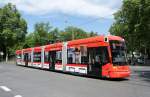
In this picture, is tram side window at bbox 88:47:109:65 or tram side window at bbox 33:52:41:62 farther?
tram side window at bbox 33:52:41:62

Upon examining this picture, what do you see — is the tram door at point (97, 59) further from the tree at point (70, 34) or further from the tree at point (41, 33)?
the tree at point (70, 34)

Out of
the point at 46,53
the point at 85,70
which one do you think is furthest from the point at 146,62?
the point at 85,70

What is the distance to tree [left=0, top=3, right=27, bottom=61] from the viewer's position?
10400 cm

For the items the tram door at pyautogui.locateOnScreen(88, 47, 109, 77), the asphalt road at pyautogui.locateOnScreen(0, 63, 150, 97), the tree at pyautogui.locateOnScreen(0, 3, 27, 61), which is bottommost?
the asphalt road at pyautogui.locateOnScreen(0, 63, 150, 97)

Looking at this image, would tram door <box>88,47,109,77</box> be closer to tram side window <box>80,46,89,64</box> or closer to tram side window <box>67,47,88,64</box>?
tram side window <box>80,46,89,64</box>

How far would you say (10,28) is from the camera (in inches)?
4149

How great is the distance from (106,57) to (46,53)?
15.6m

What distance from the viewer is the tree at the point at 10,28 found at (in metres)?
104

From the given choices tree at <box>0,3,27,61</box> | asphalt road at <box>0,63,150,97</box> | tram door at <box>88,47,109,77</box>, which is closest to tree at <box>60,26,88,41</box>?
tree at <box>0,3,27,61</box>

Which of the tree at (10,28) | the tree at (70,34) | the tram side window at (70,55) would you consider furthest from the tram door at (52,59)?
the tree at (70,34)

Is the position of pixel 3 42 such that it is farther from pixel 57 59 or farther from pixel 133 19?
pixel 57 59

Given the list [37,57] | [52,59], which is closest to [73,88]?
[52,59]

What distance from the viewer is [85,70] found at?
2906 centimetres

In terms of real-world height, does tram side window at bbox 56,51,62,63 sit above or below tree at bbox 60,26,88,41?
below
